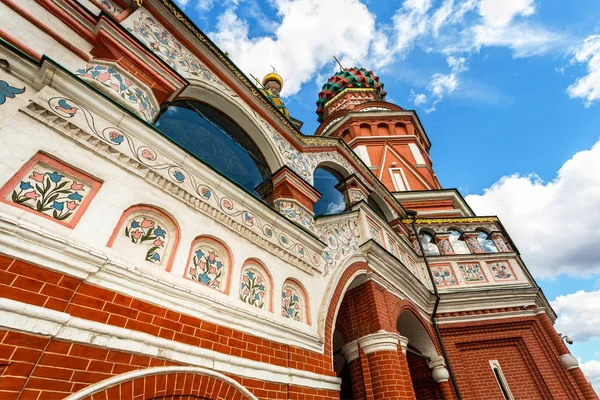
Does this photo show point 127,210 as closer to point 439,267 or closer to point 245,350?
point 245,350

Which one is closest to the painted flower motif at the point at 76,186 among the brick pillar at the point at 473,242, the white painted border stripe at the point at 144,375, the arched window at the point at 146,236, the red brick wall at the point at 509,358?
the arched window at the point at 146,236

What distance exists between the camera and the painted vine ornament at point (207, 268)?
9.50 feet

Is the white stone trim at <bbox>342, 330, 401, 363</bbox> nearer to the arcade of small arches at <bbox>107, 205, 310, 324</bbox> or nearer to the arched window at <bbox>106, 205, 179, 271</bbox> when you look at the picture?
the arcade of small arches at <bbox>107, 205, 310, 324</bbox>

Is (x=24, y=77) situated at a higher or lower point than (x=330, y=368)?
higher

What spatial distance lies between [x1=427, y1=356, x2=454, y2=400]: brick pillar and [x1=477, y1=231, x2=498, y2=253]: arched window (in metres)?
3.82

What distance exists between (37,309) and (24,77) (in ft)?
5.94

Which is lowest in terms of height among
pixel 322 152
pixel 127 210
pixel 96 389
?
pixel 96 389

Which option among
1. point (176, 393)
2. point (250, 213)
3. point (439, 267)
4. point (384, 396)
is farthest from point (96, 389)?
point (439, 267)

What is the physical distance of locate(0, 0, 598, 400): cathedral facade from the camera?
6.48ft

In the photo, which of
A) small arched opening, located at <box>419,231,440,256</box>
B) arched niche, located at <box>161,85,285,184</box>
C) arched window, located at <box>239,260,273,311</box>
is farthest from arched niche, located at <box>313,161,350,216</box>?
arched window, located at <box>239,260,273,311</box>

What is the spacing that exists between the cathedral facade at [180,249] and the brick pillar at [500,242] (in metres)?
2.32

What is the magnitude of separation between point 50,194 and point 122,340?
44.4 inches

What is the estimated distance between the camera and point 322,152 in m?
6.92

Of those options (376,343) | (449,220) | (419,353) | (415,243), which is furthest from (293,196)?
(449,220)
